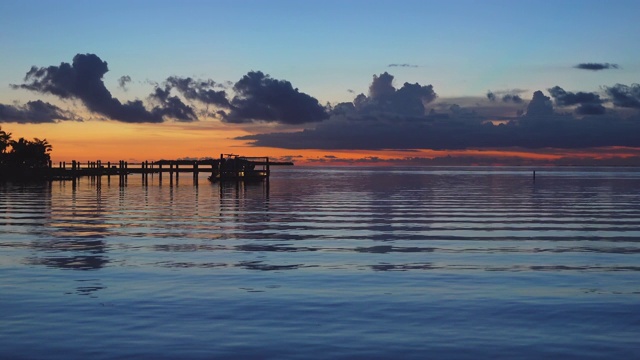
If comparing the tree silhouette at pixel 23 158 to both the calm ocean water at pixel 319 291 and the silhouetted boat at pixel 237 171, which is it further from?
the calm ocean water at pixel 319 291

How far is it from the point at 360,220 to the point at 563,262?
15.5 meters

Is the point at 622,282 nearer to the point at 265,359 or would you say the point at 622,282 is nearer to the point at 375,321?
the point at 375,321

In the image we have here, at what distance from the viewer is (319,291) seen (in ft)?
52.7

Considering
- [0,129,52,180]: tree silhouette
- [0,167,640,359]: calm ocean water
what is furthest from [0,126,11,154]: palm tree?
[0,167,640,359]: calm ocean water

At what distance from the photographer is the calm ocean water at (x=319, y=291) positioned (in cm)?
1158

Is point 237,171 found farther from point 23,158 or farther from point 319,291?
point 319,291

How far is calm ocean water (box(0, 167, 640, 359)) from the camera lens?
11.6 m

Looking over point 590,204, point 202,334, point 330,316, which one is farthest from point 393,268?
point 590,204

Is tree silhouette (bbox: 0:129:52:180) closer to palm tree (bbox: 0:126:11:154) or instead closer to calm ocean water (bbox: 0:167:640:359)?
palm tree (bbox: 0:126:11:154)

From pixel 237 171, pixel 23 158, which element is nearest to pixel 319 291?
pixel 237 171

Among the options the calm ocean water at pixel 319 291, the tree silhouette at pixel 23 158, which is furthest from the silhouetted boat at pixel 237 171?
the calm ocean water at pixel 319 291

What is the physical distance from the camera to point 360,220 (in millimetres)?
35375

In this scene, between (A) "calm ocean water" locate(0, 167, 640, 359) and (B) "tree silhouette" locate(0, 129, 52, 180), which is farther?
(B) "tree silhouette" locate(0, 129, 52, 180)

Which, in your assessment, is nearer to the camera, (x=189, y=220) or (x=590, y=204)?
(x=189, y=220)
